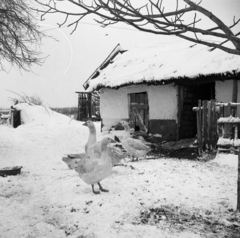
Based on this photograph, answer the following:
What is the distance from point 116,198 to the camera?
380cm

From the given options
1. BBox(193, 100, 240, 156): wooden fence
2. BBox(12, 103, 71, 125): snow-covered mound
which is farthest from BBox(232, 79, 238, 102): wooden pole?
BBox(12, 103, 71, 125): snow-covered mound

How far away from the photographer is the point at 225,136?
5.92m

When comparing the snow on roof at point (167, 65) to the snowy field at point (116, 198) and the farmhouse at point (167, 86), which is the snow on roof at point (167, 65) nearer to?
the farmhouse at point (167, 86)

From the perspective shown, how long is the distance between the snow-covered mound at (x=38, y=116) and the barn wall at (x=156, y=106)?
491cm

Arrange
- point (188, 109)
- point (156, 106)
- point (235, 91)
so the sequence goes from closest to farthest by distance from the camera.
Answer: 1. point (235, 91)
2. point (188, 109)
3. point (156, 106)

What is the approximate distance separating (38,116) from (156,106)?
9.04 metres

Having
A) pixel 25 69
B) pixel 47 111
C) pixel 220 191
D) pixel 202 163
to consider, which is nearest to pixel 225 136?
pixel 202 163

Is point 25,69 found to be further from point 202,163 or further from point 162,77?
point 202,163

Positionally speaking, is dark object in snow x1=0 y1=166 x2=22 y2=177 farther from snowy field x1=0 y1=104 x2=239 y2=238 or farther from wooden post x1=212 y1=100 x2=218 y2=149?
wooden post x1=212 y1=100 x2=218 y2=149

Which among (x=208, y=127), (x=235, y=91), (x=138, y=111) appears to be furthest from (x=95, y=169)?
(x=138, y=111)

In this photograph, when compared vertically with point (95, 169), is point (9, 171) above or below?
below

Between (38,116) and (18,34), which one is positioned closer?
(18,34)

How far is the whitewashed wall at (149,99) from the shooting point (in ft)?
33.6

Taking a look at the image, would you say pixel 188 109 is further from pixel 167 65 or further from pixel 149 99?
pixel 167 65
